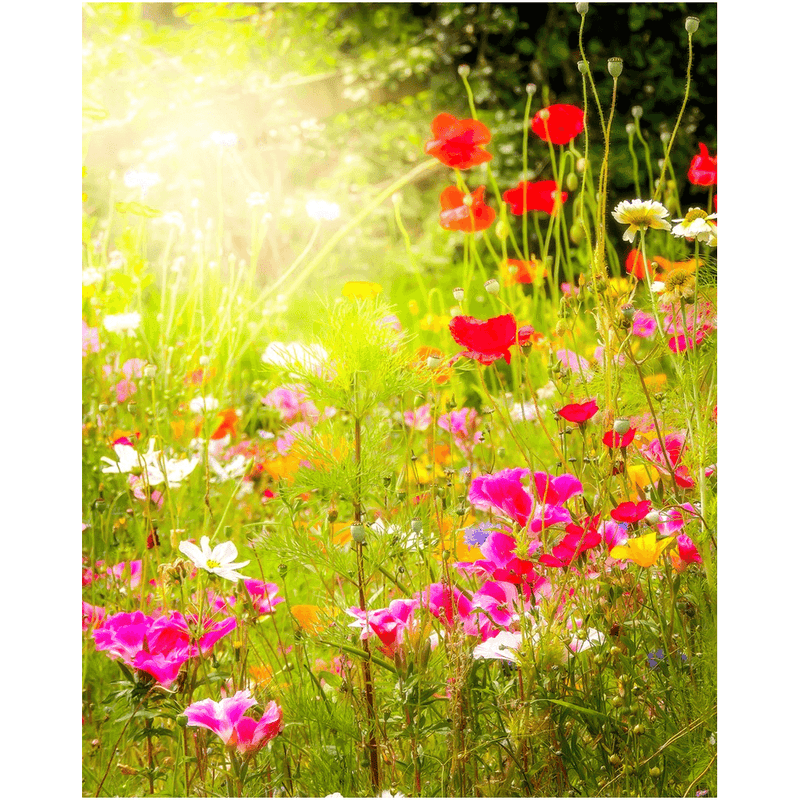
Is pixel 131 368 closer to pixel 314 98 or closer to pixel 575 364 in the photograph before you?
pixel 314 98

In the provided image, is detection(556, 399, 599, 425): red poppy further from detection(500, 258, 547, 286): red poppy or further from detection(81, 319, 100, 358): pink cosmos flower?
detection(81, 319, 100, 358): pink cosmos flower

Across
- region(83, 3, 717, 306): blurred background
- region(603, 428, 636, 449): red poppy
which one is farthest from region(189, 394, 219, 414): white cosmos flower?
region(603, 428, 636, 449): red poppy

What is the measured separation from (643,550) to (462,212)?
61 cm

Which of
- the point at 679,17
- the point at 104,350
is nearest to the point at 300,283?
the point at 104,350

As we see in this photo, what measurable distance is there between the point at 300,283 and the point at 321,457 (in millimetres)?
525

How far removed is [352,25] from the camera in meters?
1.50

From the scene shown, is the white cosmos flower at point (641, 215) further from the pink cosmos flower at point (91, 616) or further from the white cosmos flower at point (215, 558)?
the pink cosmos flower at point (91, 616)

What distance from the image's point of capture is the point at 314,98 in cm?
156

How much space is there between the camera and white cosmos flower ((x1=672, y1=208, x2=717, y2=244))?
1059 millimetres

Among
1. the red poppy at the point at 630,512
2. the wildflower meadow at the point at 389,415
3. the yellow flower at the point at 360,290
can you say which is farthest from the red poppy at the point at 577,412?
the yellow flower at the point at 360,290

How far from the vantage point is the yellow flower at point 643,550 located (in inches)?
37.7

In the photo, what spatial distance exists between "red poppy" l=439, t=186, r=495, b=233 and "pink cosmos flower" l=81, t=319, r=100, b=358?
24.5 inches
